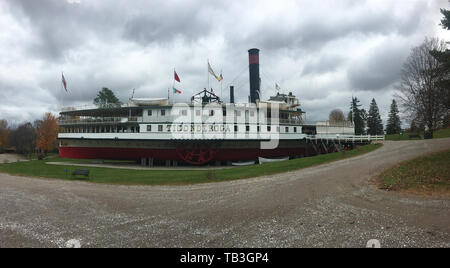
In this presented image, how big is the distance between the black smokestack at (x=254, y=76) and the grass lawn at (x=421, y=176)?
77.8 feet

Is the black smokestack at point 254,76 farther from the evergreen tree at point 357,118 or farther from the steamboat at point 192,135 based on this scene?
the evergreen tree at point 357,118

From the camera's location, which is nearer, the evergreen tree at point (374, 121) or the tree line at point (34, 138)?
the tree line at point (34, 138)

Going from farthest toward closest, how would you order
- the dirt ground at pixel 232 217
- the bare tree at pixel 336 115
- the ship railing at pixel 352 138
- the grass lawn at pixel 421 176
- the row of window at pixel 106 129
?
the bare tree at pixel 336 115 < the row of window at pixel 106 129 < the ship railing at pixel 352 138 < the grass lawn at pixel 421 176 < the dirt ground at pixel 232 217

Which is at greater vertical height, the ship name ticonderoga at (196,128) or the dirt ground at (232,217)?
the ship name ticonderoga at (196,128)

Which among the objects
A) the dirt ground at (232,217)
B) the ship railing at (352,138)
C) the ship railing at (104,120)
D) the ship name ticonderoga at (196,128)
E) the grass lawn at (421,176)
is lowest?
the dirt ground at (232,217)

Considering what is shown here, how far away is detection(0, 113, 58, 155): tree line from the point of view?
50.9 metres

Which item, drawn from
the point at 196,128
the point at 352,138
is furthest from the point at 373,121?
the point at 196,128

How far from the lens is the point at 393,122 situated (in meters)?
62.0

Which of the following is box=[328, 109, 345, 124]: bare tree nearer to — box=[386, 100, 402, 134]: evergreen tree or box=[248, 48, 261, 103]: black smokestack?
box=[386, 100, 402, 134]: evergreen tree

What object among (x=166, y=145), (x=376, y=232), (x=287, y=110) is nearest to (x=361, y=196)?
(x=376, y=232)

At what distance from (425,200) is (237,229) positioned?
7.35 meters

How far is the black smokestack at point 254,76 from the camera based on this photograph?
3462 centimetres

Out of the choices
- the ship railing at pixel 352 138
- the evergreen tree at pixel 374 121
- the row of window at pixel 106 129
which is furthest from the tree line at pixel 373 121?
the row of window at pixel 106 129

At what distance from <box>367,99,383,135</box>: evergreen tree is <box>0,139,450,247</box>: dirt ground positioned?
6198 centimetres
